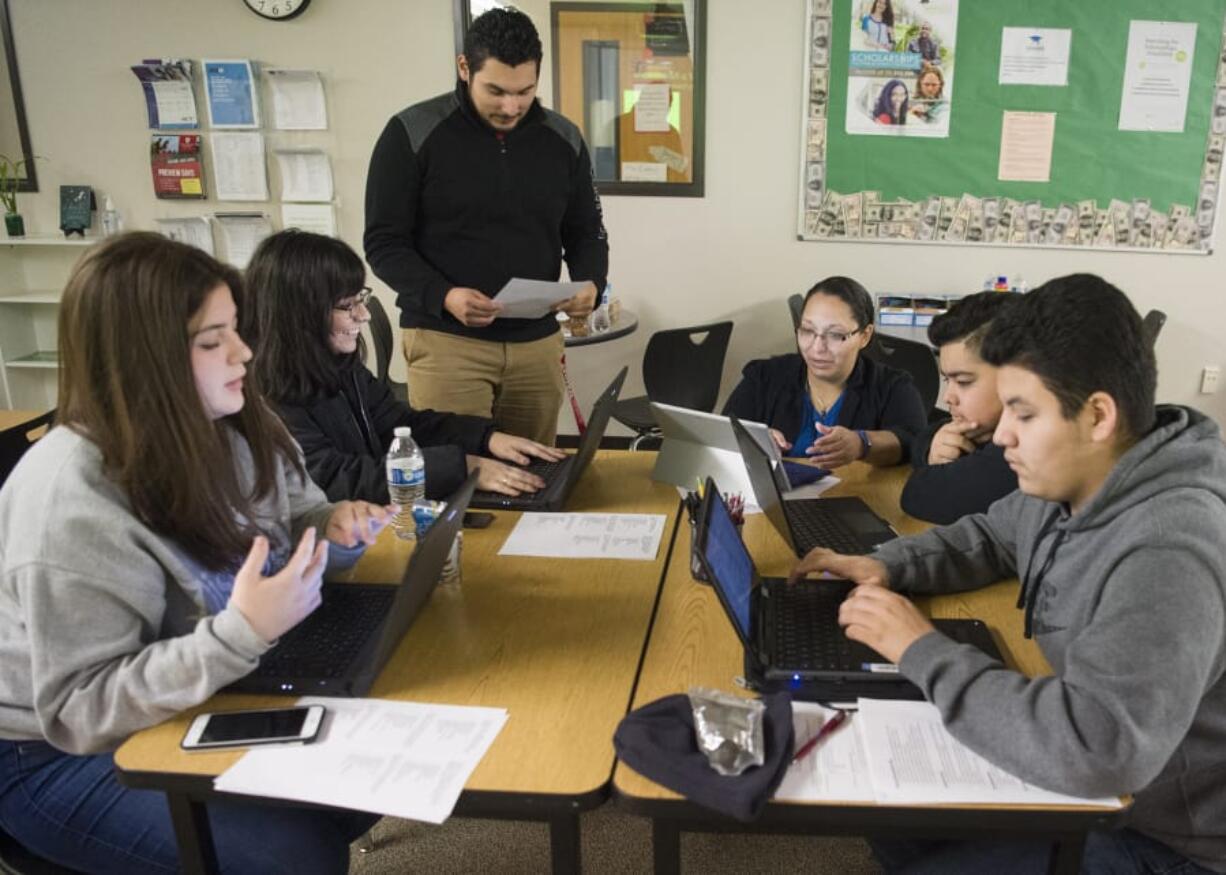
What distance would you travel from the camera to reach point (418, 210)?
252 cm

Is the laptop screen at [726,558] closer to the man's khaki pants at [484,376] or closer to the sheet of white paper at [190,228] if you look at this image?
the man's khaki pants at [484,376]

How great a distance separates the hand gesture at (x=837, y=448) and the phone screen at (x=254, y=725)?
1339 mm

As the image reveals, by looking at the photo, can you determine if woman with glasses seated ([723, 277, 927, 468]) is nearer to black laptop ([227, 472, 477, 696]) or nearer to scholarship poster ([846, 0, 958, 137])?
Answer: black laptop ([227, 472, 477, 696])

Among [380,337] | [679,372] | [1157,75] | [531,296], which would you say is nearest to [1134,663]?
[531,296]

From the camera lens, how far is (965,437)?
74.4 inches

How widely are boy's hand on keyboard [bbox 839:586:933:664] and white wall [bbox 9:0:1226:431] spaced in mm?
3107

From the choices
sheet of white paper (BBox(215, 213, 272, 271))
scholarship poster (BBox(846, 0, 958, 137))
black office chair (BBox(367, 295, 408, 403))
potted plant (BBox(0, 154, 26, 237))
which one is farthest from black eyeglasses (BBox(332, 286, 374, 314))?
potted plant (BBox(0, 154, 26, 237))

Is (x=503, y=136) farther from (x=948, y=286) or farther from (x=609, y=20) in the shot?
(x=948, y=286)

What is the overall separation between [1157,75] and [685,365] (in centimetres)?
233

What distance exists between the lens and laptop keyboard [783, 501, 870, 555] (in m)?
1.65

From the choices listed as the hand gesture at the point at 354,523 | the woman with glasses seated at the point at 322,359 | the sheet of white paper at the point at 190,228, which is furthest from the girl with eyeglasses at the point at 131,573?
the sheet of white paper at the point at 190,228

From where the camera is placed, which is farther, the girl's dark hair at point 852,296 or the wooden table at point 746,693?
the girl's dark hair at point 852,296

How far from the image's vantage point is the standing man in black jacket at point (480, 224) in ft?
7.84

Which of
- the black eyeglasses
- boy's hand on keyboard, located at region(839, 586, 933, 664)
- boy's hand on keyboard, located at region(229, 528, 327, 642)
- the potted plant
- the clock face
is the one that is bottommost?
boy's hand on keyboard, located at region(839, 586, 933, 664)
